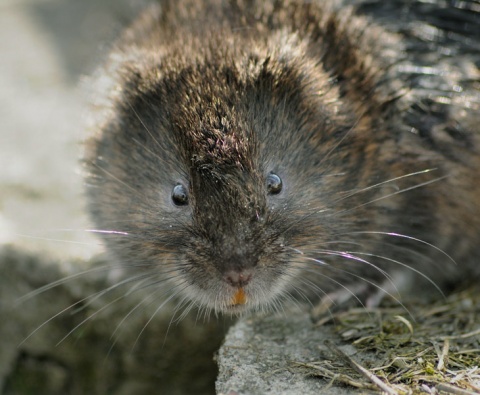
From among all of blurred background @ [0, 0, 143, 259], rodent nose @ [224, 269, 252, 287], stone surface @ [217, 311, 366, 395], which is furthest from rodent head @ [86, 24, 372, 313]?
blurred background @ [0, 0, 143, 259]

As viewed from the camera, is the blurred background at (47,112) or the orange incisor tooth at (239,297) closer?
the orange incisor tooth at (239,297)

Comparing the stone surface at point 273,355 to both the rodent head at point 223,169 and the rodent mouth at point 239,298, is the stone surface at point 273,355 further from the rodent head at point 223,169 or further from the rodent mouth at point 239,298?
the rodent mouth at point 239,298

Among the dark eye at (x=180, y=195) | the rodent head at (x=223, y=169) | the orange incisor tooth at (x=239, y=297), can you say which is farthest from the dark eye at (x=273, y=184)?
the orange incisor tooth at (x=239, y=297)

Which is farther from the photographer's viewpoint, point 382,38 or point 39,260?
point 39,260

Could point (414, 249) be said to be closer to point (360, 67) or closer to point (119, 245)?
point (360, 67)

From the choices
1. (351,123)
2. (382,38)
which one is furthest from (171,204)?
(382,38)

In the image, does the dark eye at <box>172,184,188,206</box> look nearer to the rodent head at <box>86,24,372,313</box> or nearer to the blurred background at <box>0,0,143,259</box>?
the rodent head at <box>86,24,372,313</box>
